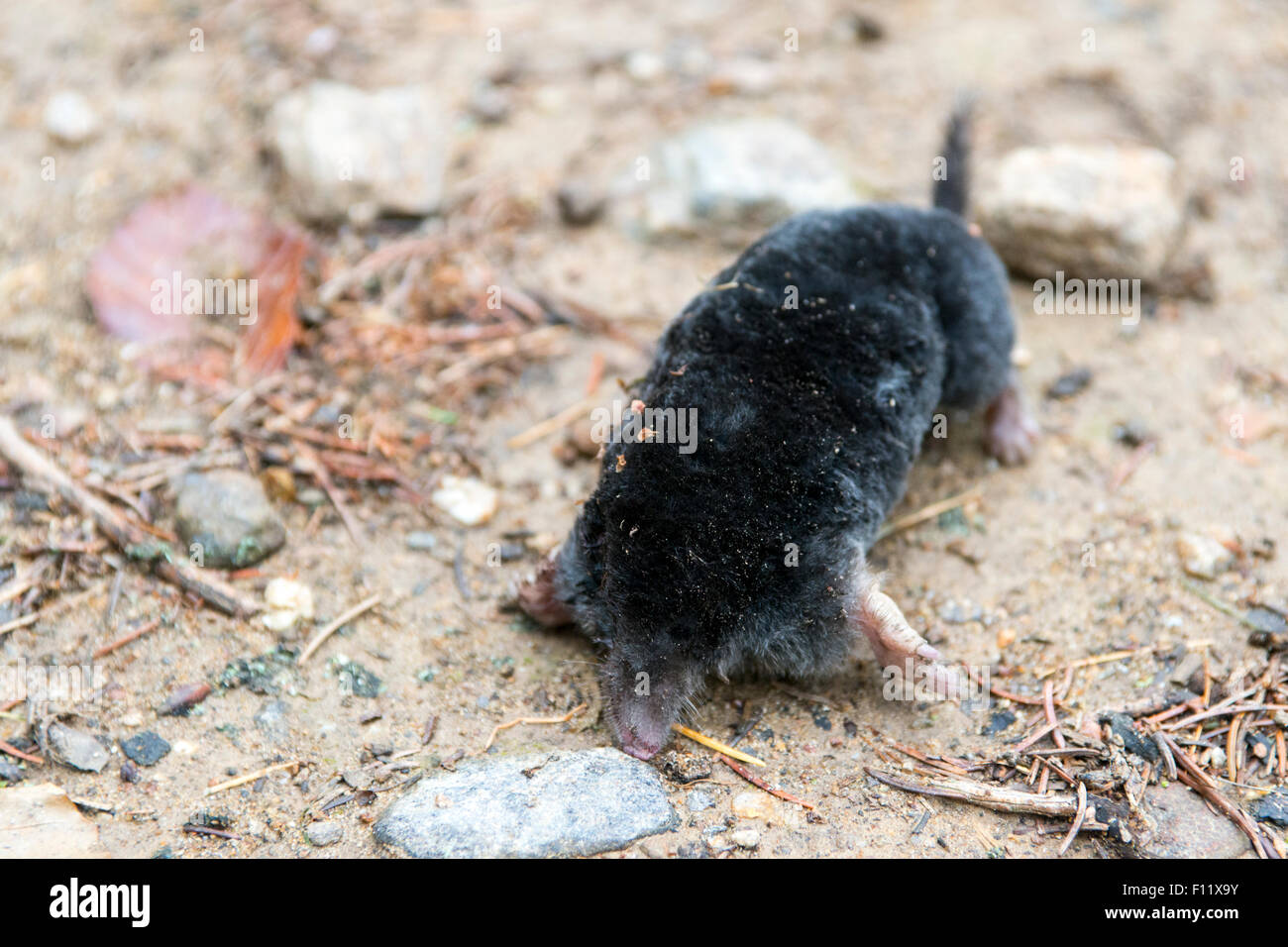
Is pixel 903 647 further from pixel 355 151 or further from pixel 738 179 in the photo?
pixel 355 151

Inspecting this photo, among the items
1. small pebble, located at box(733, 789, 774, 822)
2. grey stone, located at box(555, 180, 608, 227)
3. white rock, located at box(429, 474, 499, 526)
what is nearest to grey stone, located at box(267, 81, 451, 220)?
grey stone, located at box(555, 180, 608, 227)

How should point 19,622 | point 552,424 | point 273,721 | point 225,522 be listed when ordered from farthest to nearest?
1. point 552,424
2. point 225,522
3. point 19,622
4. point 273,721

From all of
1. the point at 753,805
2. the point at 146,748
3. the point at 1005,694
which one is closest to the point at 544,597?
the point at 753,805

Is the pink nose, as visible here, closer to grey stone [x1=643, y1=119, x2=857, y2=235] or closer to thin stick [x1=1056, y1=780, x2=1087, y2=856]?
thin stick [x1=1056, y1=780, x2=1087, y2=856]

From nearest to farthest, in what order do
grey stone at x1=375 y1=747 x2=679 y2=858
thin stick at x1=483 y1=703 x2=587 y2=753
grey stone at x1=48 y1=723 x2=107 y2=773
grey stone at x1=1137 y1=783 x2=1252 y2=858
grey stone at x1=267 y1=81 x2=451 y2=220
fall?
grey stone at x1=375 y1=747 x2=679 y2=858 → grey stone at x1=1137 y1=783 x2=1252 y2=858 → grey stone at x1=48 y1=723 x2=107 y2=773 → thin stick at x1=483 y1=703 x2=587 y2=753 → grey stone at x1=267 y1=81 x2=451 y2=220

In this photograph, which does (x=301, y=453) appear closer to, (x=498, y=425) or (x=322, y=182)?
(x=498, y=425)

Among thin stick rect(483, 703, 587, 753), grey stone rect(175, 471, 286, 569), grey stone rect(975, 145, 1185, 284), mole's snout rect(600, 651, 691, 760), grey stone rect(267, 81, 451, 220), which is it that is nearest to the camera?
mole's snout rect(600, 651, 691, 760)

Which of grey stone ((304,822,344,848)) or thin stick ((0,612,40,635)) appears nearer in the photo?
grey stone ((304,822,344,848))
